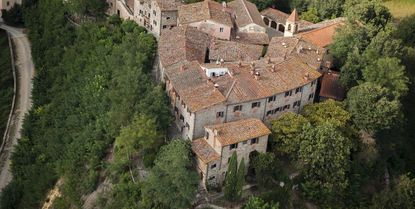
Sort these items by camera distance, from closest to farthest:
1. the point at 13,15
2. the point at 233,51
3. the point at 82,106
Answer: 1. the point at 233,51
2. the point at 82,106
3. the point at 13,15

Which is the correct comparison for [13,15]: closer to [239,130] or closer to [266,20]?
[266,20]

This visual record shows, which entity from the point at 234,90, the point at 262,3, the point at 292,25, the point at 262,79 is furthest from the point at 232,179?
the point at 262,3

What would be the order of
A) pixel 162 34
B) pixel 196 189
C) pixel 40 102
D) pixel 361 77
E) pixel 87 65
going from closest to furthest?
pixel 196 189, pixel 361 77, pixel 162 34, pixel 87 65, pixel 40 102

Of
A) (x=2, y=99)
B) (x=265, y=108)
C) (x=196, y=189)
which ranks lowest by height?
(x=2, y=99)

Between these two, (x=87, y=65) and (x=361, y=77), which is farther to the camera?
(x=87, y=65)

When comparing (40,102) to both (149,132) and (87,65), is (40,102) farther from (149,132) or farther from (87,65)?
(149,132)

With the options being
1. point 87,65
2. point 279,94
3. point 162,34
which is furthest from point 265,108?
point 87,65
